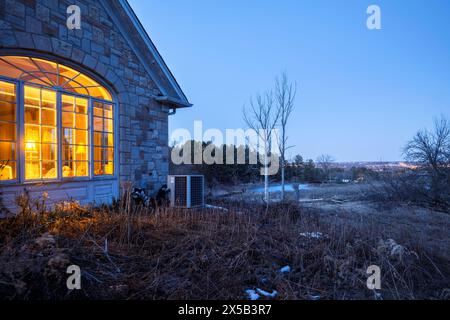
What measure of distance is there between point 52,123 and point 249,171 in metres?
12.4

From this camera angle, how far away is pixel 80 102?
224 inches

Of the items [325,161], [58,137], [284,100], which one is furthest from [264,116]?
[325,161]

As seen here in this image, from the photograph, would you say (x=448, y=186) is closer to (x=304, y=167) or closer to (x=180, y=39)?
(x=304, y=167)

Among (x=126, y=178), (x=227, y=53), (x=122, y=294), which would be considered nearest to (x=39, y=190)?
(x=126, y=178)

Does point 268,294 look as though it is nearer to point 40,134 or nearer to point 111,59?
point 40,134

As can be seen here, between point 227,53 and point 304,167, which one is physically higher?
point 227,53

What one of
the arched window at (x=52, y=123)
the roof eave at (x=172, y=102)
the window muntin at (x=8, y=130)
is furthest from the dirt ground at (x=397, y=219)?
the window muntin at (x=8, y=130)

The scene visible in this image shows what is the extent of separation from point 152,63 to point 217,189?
7685mm

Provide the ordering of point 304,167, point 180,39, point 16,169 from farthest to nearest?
point 304,167
point 180,39
point 16,169

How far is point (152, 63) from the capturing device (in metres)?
7.24

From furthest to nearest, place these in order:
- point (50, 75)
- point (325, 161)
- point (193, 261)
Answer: point (325, 161)
point (50, 75)
point (193, 261)

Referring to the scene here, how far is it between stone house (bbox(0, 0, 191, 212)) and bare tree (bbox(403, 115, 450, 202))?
8135 mm

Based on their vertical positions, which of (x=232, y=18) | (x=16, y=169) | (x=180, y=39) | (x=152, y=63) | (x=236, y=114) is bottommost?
(x=16, y=169)

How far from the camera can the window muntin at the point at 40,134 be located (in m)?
4.77
